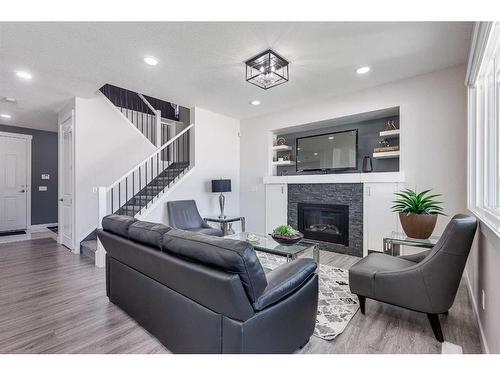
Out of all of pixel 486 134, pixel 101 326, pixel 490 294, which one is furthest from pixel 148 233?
pixel 486 134

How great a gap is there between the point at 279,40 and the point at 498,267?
2549 millimetres

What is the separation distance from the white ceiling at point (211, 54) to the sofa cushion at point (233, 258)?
2.04 m

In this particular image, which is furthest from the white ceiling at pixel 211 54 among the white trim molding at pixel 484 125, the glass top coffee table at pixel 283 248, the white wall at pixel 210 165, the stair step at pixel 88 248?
the stair step at pixel 88 248

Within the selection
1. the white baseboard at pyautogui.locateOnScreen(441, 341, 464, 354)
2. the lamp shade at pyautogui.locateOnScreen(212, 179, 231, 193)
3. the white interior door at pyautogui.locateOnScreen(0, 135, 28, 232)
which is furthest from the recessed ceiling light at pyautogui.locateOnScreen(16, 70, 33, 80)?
the white baseboard at pyautogui.locateOnScreen(441, 341, 464, 354)

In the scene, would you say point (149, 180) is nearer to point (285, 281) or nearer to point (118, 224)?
point (118, 224)

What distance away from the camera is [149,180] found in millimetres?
5508

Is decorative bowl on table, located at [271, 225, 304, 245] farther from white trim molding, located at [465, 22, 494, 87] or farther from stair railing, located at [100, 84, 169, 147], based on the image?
stair railing, located at [100, 84, 169, 147]

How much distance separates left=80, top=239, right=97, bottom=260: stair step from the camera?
12.6 ft

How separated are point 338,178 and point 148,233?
3320 mm

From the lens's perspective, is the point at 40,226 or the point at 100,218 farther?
the point at 40,226

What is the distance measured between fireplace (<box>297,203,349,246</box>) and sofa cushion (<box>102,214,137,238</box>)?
3289 mm

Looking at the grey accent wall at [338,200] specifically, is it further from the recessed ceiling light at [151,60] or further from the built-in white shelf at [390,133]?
the recessed ceiling light at [151,60]

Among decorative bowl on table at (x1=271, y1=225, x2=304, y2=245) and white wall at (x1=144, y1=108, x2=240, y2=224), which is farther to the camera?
white wall at (x1=144, y1=108, x2=240, y2=224)

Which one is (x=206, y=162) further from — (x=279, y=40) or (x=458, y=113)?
(x=458, y=113)
